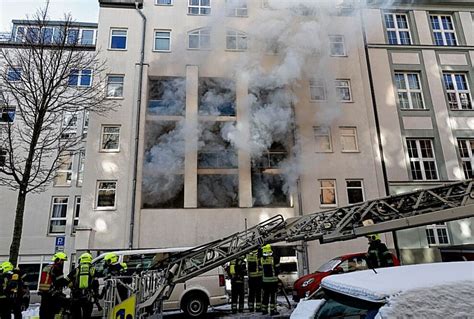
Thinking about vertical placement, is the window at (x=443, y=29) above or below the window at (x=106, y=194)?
above

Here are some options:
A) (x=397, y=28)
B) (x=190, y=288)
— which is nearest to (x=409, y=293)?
(x=190, y=288)

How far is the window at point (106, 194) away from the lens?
1486 cm

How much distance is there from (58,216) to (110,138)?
6332 mm

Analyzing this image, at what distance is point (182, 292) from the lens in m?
8.83

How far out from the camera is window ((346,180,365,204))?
1593cm

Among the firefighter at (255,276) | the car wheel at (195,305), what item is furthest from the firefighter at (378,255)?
the car wheel at (195,305)

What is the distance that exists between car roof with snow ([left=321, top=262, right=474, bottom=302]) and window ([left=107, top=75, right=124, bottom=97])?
51.8 ft

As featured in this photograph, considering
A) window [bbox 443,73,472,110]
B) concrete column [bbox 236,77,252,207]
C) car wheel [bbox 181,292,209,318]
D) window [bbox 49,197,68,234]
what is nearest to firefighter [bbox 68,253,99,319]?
car wheel [bbox 181,292,209,318]

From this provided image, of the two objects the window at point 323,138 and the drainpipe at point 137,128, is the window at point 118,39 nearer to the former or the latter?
the drainpipe at point 137,128

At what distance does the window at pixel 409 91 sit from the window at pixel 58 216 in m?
18.9

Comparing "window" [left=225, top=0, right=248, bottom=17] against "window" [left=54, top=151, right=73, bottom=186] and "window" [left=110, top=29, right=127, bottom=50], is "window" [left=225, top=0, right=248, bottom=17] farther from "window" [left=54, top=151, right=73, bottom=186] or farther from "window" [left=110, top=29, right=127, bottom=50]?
"window" [left=54, top=151, right=73, bottom=186]

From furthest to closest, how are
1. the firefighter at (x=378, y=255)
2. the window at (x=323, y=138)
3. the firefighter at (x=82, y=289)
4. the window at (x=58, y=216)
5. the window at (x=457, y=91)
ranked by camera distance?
1. the window at (x=58, y=216)
2. the window at (x=457, y=91)
3. the window at (x=323, y=138)
4. the firefighter at (x=378, y=255)
5. the firefighter at (x=82, y=289)

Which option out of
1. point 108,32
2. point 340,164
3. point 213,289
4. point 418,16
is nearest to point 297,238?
point 213,289

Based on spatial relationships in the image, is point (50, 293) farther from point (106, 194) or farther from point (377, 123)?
point (377, 123)
